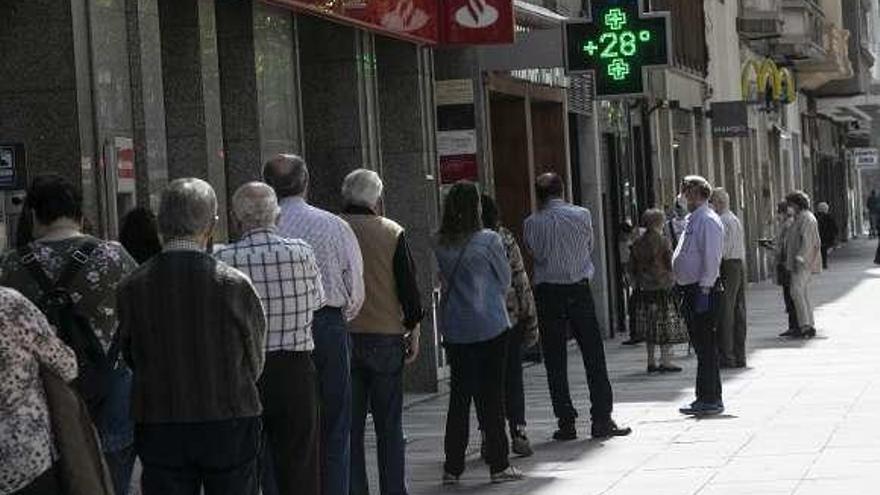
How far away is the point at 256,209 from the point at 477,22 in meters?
13.0

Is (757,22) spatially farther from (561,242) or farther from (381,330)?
(381,330)

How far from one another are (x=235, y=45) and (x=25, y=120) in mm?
4674

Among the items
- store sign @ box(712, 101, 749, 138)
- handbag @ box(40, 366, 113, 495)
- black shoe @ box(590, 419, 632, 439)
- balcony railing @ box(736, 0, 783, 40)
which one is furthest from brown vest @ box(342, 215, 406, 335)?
balcony railing @ box(736, 0, 783, 40)

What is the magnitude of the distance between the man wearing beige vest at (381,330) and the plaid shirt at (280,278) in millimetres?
2095

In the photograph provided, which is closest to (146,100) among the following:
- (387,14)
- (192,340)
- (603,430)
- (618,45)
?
(603,430)

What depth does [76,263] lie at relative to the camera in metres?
10.2

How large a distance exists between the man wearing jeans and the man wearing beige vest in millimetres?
4457

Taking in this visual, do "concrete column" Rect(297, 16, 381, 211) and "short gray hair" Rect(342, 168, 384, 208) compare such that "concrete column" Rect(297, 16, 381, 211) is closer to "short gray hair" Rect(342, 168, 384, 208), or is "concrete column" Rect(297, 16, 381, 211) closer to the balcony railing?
"short gray hair" Rect(342, 168, 384, 208)

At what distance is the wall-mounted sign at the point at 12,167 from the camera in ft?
43.6

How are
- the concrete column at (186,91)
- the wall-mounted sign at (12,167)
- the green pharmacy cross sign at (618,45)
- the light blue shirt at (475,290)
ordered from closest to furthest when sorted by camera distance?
the wall-mounted sign at (12,167), the light blue shirt at (475,290), the concrete column at (186,91), the green pharmacy cross sign at (618,45)

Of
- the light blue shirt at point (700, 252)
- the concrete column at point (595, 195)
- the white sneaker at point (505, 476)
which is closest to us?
the white sneaker at point (505, 476)

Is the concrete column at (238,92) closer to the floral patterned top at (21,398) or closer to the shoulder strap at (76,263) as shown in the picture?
the shoulder strap at (76,263)

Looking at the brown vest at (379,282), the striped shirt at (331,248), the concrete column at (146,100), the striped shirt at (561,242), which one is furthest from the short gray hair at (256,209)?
the striped shirt at (561,242)

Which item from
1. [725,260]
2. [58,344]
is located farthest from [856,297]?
[58,344]
